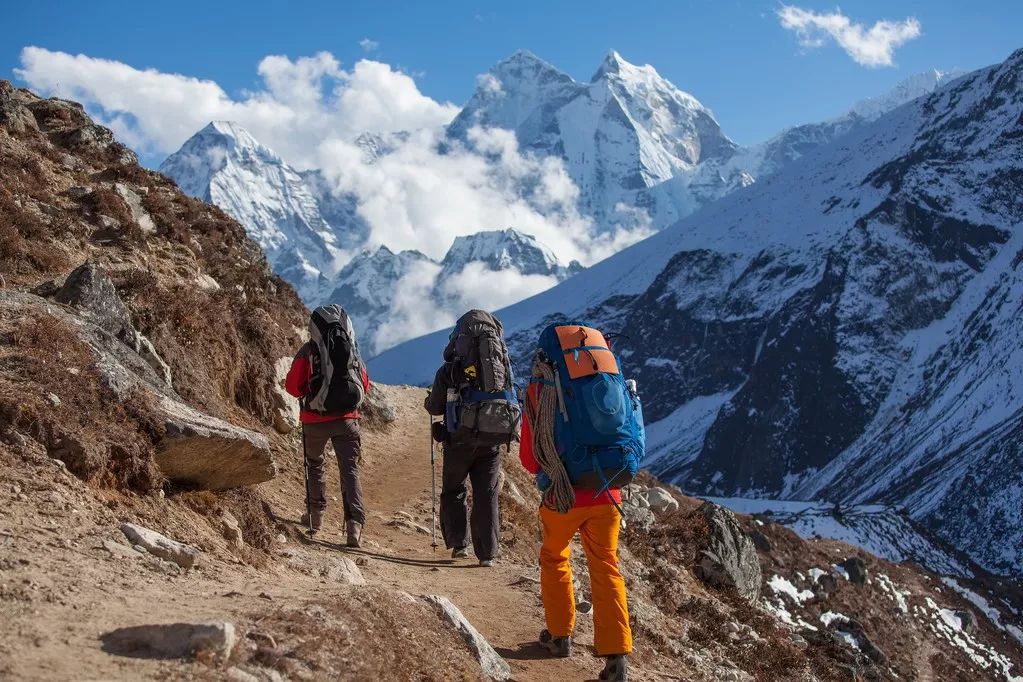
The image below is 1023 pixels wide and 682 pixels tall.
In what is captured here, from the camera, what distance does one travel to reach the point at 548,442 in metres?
6.93

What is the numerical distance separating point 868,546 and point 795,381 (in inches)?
5599

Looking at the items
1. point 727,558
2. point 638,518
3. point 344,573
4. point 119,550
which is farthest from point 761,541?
point 119,550

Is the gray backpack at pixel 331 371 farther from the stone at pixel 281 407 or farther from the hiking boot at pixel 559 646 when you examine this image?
the stone at pixel 281 407

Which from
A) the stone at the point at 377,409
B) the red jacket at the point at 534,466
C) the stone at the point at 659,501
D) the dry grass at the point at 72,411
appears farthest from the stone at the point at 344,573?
the stone at the point at 377,409

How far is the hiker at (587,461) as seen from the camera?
6.76 meters

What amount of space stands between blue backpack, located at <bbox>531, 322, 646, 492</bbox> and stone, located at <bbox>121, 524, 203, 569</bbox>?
8.55 feet

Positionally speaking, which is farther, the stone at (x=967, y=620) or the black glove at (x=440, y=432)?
the stone at (x=967, y=620)

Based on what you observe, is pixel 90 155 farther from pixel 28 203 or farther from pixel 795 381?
pixel 795 381

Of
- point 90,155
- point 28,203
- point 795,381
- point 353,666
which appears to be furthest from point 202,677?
point 795,381

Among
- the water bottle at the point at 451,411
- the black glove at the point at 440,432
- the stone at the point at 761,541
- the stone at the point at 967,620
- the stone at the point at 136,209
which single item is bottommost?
the stone at the point at 967,620

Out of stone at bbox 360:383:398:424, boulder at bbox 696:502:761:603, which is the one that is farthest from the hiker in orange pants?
stone at bbox 360:383:398:424

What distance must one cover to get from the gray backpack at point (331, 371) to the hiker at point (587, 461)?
10.3ft

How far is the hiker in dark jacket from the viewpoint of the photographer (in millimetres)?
9422

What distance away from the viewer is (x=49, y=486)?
6.52 metres
